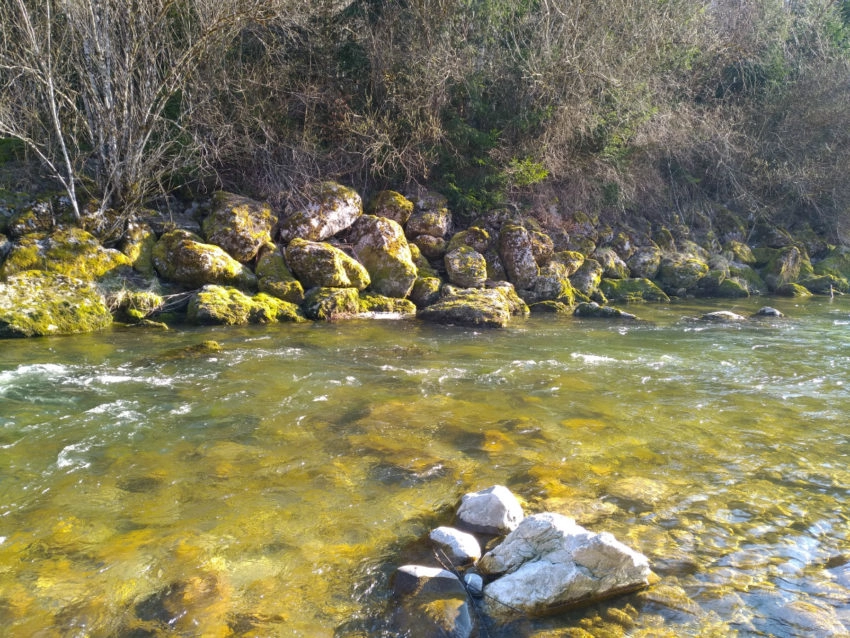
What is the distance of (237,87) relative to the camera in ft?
42.0

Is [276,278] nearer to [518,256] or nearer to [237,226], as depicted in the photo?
[237,226]

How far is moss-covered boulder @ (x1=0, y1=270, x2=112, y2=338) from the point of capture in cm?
858

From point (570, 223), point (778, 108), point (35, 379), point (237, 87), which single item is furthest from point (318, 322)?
point (778, 108)

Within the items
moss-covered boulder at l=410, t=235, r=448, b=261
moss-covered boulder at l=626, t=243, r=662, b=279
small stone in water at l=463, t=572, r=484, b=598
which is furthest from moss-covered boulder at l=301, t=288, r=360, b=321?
moss-covered boulder at l=626, t=243, r=662, b=279

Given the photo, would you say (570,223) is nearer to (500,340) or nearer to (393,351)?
(500,340)

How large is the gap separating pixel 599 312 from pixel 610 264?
418 cm

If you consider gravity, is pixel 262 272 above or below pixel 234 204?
below

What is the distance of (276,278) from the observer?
11.4 meters

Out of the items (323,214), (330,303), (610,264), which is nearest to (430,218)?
(323,214)

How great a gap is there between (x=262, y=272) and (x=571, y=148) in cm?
992

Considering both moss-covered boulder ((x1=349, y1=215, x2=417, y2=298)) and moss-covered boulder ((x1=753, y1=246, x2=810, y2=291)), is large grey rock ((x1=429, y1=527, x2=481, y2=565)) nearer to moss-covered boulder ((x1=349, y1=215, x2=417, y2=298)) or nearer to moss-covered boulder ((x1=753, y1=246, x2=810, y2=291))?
moss-covered boulder ((x1=349, y1=215, x2=417, y2=298))

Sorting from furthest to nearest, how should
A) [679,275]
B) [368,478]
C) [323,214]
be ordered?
[679,275], [323,214], [368,478]

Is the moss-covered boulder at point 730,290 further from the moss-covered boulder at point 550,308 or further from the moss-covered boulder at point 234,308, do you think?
the moss-covered boulder at point 234,308

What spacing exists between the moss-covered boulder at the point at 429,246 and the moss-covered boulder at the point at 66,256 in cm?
633
